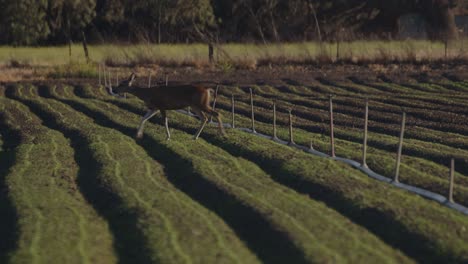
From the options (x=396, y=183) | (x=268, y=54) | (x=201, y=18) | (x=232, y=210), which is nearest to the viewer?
(x=232, y=210)

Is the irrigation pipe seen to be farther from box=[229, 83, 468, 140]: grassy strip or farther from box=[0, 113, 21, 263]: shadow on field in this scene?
box=[0, 113, 21, 263]: shadow on field

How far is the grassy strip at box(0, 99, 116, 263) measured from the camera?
8.68 m

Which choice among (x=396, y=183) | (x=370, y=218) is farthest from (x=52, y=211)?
(x=396, y=183)

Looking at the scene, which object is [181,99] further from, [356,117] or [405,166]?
[356,117]

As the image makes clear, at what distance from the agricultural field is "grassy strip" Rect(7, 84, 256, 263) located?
2 cm

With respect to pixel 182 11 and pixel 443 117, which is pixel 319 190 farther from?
pixel 182 11

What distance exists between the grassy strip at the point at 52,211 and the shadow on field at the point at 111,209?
3.8 inches

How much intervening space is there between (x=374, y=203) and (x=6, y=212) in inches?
163

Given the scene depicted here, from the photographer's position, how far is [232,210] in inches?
399

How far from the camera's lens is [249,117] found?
19453 mm

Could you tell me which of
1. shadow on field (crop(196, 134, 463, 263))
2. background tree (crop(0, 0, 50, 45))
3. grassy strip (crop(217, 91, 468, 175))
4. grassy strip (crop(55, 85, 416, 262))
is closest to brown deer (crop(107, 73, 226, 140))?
grassy strip (crop(55, 85, 416, 262))

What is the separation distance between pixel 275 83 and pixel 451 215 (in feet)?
57.3

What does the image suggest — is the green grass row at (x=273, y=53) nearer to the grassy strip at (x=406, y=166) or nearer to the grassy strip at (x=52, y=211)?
the grassy strip at (x=406, y=166)

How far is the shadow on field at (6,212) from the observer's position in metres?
9.07
